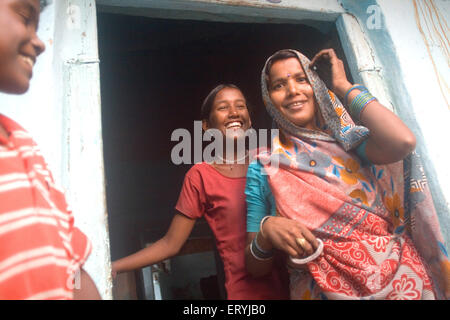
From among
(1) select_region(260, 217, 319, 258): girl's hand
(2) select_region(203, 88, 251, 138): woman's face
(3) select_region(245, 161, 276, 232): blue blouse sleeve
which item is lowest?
(1) select_region(260, 217, 319, 258): girl's hand

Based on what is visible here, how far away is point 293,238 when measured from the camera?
1009 millimetres

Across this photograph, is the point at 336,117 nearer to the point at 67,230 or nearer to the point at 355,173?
the point at 355,173

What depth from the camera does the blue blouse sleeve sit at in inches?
48.6

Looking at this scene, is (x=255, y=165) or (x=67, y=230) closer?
(x=67, y=230)

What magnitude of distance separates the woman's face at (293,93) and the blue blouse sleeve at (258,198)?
0.26m

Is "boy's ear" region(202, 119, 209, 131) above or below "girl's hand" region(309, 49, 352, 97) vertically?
above

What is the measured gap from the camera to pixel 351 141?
1215 mm

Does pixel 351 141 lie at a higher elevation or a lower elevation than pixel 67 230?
higher

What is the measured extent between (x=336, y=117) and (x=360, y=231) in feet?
1.51

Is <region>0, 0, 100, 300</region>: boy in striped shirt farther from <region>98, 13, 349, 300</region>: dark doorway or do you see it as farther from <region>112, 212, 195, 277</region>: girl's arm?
<region>98, 13, 349, 300</region>: dark doorway

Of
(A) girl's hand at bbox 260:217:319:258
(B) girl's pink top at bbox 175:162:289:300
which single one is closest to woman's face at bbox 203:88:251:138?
(B) girl's pink top at bbox 175:162:289:300

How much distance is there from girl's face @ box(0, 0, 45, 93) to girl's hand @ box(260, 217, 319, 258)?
820 millimetres
